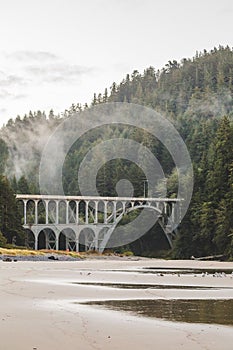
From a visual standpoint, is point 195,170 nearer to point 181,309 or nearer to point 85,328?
point 181,309

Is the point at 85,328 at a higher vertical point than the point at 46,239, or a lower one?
higher

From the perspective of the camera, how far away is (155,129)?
485ft

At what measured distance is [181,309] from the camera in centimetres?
1456

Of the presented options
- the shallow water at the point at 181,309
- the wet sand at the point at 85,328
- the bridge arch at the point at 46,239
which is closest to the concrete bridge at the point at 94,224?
the bridge arch at the point at 46,239

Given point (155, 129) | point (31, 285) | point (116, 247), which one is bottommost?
point (116, 247)

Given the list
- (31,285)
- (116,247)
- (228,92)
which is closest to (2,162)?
(228,92)

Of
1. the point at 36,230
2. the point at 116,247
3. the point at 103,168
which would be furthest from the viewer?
the point at 103,168

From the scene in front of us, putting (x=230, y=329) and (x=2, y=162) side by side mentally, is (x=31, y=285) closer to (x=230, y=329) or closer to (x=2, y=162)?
(x=230, y=329)

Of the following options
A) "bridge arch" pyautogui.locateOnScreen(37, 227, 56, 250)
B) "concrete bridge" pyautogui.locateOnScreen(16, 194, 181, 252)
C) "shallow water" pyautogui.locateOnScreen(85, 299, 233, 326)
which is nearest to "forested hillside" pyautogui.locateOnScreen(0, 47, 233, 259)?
"concrete bridge" pyautogui.locateOnScreen(16, 194, 181, 252)

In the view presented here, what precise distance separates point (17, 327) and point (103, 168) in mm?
120911

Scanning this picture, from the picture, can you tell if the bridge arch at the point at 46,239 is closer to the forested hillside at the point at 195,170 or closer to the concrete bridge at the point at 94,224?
the concrete bridge at the point at 94,224

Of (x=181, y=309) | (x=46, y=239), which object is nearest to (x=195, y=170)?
(x=46, y=239)

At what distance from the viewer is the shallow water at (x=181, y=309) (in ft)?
42.9

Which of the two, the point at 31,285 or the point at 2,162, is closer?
the point at 31,285
